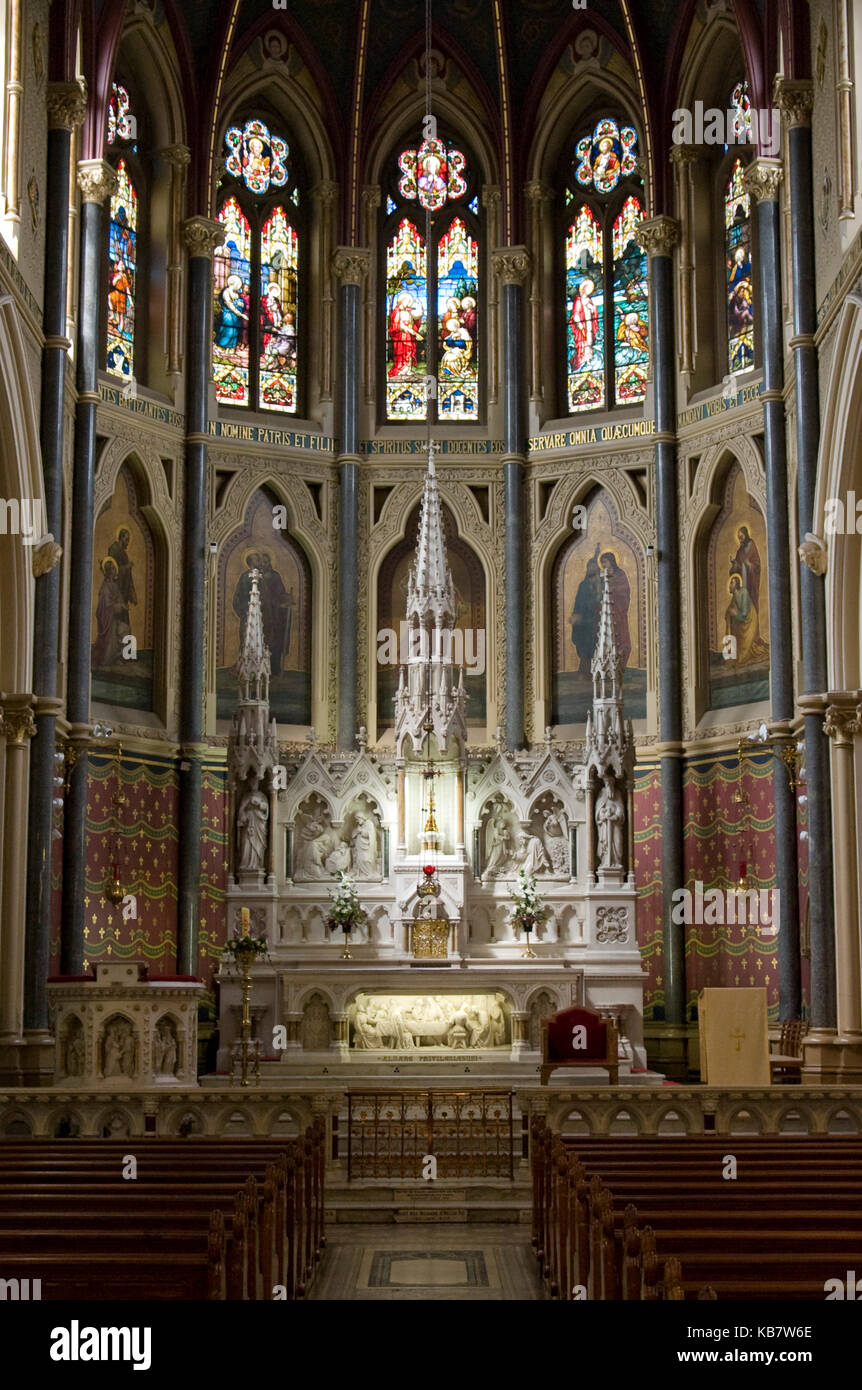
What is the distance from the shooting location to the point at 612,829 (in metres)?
23.9

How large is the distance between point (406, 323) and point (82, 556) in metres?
8.71

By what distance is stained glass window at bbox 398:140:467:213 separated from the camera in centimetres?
2898

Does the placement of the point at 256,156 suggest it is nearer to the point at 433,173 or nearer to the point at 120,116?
the point at 120,116

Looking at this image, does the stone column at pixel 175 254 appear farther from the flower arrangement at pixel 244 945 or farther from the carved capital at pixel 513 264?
the flower arrangement at pixel 244 945

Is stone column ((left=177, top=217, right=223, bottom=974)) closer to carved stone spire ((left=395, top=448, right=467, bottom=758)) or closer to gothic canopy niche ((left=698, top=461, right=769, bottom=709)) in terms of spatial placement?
carved stone spire ((left=395, top=448, right=467, bottom=758))

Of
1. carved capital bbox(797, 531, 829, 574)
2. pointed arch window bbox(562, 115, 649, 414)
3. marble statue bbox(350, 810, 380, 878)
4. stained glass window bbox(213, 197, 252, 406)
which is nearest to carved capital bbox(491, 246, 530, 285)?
pointed arch window bbox(562, 115, 649, 414)

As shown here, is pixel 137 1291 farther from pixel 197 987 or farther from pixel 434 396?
pixel 434 396

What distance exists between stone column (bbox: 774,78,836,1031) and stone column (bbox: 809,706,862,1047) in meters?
0.21

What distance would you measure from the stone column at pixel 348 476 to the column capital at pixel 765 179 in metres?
7.24

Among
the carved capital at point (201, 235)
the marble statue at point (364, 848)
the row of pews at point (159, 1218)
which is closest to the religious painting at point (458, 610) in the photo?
the marble statue at point (364, 848)

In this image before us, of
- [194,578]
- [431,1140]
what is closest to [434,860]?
[194,578]

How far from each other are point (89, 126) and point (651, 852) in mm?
13720

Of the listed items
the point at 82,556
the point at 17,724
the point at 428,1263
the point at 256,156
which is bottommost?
the point at 428,1263
